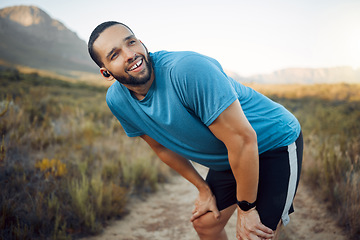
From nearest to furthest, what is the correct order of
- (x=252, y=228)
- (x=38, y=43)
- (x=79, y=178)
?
(x=252, y=228), (x=79, y=178), (x=38, y=43)

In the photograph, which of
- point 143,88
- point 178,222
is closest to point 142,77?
point 143,88

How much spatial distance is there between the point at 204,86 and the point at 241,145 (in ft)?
1.23

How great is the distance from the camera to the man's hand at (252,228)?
1.50 metres

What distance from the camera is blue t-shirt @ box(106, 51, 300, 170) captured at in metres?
1.21

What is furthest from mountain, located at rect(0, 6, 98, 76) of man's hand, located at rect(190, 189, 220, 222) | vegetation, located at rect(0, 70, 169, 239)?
man's hand, located at rect(190, 189, 220, 222)

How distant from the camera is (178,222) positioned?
326 centimetres

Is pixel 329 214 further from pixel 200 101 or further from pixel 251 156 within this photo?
pixel 200 101

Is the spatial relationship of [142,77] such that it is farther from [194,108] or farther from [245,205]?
[245,205]

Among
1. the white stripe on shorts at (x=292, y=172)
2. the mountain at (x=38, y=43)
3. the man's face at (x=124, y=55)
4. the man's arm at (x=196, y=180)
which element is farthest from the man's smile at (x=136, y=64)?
the mountain at (x=38, y=43)

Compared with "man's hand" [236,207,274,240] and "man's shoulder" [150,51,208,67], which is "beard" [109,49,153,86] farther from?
"man's hand" [236,207,274,240]

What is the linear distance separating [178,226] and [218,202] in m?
1.53

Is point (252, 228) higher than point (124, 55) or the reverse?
the reverse

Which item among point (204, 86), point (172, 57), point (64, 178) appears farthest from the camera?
point (64, 178)

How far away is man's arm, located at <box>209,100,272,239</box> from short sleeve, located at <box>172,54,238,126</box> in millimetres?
48
